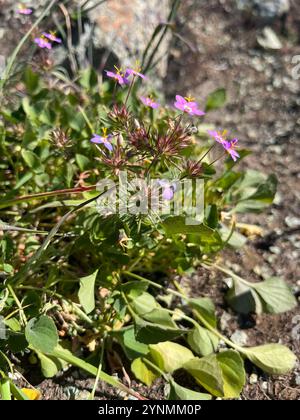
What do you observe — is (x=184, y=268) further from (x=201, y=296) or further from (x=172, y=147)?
(x=172, y=147)

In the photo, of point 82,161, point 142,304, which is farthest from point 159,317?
point 82,161

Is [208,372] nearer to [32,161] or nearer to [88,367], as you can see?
[88,367]

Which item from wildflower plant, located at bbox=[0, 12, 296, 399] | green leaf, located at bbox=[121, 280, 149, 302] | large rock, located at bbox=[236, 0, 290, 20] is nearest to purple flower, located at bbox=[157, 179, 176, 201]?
wildflower plant, located at bbox=[0, 12, 296, 399]

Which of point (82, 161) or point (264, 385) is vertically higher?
point (82, 161)

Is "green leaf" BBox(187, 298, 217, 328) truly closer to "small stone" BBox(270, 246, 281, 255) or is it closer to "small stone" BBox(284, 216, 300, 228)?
"small stone" BBox(270, 246, 281, 255)

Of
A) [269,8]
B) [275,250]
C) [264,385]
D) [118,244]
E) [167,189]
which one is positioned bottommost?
[264,385]
